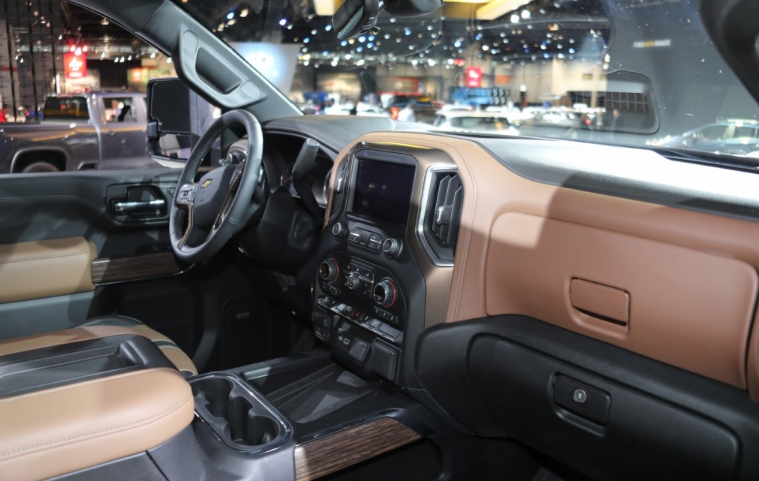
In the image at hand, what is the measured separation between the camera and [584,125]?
2.03m

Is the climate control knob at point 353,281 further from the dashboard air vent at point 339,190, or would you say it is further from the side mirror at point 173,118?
the side mirror at point 173,118

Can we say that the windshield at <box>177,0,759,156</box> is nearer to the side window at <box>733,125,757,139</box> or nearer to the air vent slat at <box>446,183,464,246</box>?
the side window at <box>733,125,757,139</box>

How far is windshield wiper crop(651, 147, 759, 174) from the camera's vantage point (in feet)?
5.00

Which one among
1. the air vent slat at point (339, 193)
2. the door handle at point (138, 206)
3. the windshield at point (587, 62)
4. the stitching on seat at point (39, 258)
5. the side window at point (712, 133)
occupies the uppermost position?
the windshield at point (587, 62)

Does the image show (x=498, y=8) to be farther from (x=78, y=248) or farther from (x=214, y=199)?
(x=78, y=248)

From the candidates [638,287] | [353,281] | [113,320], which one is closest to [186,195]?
[113,320]

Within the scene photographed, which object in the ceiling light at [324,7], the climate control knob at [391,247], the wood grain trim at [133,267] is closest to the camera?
the climate control knob at [391,247]

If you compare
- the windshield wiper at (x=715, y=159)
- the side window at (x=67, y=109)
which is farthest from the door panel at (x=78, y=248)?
the side window at (x=67, y=109)

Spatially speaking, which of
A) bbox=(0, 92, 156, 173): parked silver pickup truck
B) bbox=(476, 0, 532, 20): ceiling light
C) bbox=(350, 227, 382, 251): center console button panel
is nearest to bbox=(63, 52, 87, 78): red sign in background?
bbox=(0, 92, 156, 173): parked silver pickup truck

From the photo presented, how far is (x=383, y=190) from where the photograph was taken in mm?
1909

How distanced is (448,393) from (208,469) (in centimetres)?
65

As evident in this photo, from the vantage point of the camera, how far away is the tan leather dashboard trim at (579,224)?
3.94ft

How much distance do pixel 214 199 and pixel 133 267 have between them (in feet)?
2.45

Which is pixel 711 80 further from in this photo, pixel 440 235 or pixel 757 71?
pixel 757 71
